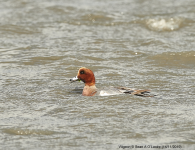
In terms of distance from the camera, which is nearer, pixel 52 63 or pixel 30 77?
pixel 30 77

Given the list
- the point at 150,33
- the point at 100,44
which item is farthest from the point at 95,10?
the point at 100,44

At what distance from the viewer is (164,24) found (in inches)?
564

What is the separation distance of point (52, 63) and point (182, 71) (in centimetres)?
300

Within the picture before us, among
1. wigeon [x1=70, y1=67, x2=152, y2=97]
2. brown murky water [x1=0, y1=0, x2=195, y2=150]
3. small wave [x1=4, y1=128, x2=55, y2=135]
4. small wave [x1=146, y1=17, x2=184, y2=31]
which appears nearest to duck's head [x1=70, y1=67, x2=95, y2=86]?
wigeon [x1=70, y1=67, x2=152, y2=97]

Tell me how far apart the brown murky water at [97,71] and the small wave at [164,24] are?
0.11 feet

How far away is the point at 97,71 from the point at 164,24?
525 cm

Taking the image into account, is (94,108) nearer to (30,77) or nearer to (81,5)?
(30,77)

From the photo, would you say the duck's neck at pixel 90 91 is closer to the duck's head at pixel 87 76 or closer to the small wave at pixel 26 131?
the duck's head at pixel 87 76

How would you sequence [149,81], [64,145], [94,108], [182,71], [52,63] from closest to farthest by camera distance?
1. [64,145]
2. [94,108]
3. [149,81]
4. [182,71]
5. [52,63]

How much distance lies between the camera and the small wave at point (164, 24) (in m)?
14.1

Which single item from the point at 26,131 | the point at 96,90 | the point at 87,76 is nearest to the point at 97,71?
the point at 87,76

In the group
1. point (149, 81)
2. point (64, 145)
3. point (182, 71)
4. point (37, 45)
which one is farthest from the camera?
point (37, 45)

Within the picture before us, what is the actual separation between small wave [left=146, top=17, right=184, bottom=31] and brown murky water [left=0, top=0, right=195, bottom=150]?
0.11ft

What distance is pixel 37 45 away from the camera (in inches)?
468
